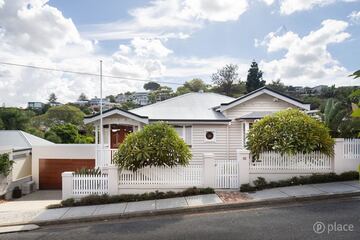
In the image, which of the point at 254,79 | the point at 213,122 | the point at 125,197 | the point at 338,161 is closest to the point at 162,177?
the point at 125,197

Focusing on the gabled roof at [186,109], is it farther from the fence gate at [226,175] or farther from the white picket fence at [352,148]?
the white picket fence at [352,148]

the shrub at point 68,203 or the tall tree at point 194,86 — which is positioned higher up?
the tall tree at point 194,86

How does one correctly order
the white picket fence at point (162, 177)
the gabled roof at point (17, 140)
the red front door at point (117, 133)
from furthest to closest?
1. the gabled roof at point (17, 140)
2. the red front door at point (117, 133)
3. the white picket fence at point (162, 177)

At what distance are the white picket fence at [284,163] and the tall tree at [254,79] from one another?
1787 inches

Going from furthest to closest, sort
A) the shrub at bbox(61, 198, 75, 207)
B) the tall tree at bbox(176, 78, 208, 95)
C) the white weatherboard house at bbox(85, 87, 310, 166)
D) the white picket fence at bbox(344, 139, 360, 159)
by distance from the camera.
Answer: the tall tree at bbox(176, 78, 208, 95), the white weatherboard house at bbox(85, 87, 310, 166), the white picket fence at bbox(344, 139, 360, 159), the shrub at bbox(61, 198, 75, 207)

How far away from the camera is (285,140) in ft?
43.0

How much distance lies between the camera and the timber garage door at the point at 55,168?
2011 cm

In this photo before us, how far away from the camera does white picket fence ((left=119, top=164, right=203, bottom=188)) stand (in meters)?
12.4

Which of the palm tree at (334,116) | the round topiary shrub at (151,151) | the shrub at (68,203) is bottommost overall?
the shrub at (68,203)

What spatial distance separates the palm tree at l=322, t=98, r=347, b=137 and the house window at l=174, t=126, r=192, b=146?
262 inches

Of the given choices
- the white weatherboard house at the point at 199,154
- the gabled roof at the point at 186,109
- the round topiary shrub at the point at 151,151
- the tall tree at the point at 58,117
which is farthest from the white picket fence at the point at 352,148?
the tall tree at the point at 58,117

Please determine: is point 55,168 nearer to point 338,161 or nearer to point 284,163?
point 284,163

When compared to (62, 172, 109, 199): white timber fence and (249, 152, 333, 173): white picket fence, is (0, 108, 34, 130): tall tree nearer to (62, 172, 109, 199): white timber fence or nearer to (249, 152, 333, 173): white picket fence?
(62, 172, 109, 199): white timber fence

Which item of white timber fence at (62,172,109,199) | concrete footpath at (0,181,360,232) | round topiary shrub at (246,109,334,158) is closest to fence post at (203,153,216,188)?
concrete footpath at (0,181,360,232)
